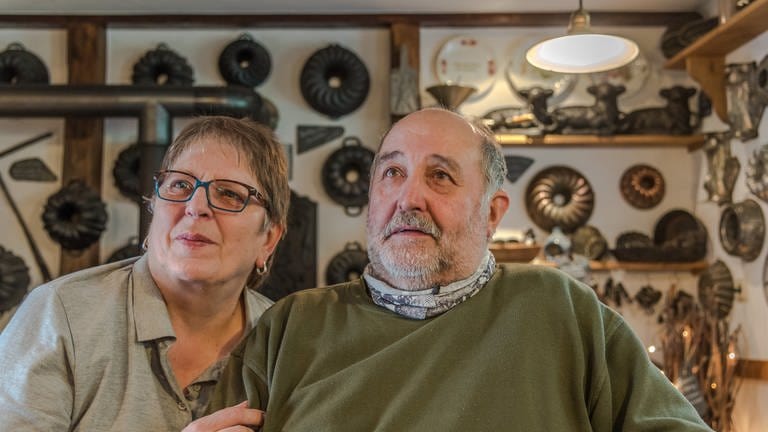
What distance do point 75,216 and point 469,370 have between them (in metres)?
3.21

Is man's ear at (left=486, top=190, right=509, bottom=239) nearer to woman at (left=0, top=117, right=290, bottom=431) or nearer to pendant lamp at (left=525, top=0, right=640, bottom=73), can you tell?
woman at (left=0, top=117, right=290, bottom=431)

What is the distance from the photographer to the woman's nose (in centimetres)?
163

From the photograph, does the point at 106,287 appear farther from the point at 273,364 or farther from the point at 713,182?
the point at 713,182

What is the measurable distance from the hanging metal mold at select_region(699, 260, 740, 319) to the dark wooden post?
3.25 metres

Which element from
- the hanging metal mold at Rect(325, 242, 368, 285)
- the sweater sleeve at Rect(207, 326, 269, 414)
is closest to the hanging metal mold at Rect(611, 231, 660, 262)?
the hanging metal mold at Rect(325, 242, 368, 285)

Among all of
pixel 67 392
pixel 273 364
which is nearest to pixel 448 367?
pixel 273 364

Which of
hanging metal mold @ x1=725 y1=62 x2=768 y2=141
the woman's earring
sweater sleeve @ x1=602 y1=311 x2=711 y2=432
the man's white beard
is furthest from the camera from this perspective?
hanging metal mold @ x1=725 y1=62 x2=768 y2=141

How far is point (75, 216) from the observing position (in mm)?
4090

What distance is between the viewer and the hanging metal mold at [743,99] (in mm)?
3377

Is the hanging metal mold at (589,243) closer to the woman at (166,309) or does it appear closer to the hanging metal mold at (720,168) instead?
the hanging metal mold at (720,168)

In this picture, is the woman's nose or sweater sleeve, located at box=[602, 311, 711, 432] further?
the woman's nose

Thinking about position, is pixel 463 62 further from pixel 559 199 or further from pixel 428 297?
pixel 428 297

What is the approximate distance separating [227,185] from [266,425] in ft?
1.74

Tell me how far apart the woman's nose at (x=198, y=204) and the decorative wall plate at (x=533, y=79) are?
2856 mm
